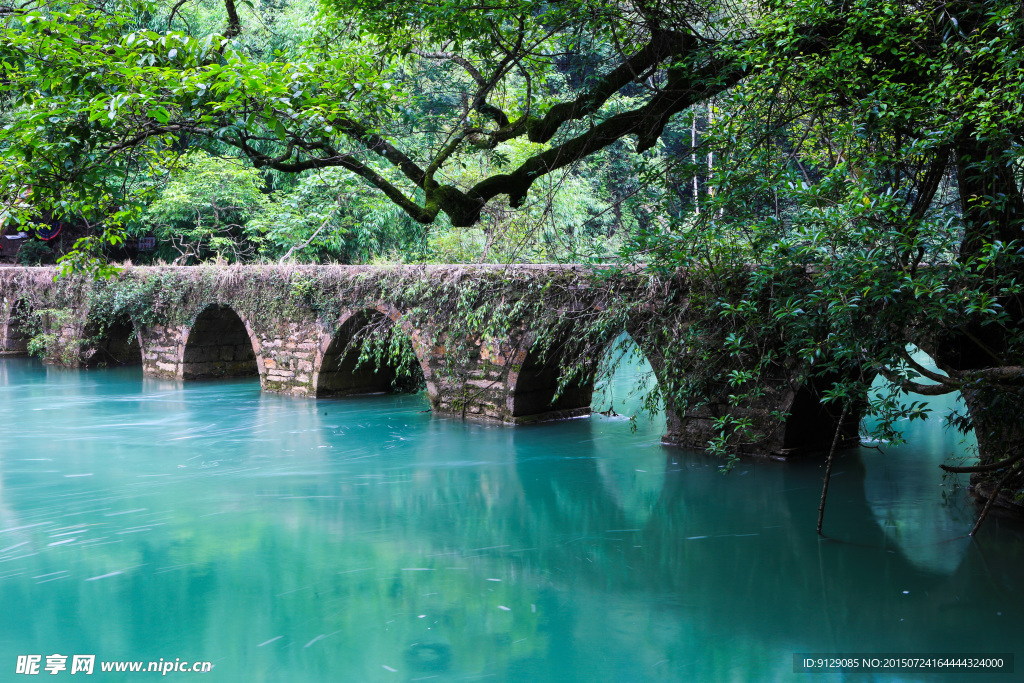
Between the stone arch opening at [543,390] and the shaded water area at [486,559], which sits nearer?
the shaded water area at [486,559]

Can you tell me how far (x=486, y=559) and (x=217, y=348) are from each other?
9717mm

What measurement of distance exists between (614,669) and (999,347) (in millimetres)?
3207

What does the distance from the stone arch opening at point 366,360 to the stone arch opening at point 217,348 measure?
2187 mm

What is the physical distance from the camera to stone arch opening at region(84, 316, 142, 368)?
51.0ft

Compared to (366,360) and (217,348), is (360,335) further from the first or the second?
(217,348)

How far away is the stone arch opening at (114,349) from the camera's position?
15.5 m

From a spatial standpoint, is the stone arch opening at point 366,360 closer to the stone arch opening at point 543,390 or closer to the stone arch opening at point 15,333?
the stone arch opening at point 543,390

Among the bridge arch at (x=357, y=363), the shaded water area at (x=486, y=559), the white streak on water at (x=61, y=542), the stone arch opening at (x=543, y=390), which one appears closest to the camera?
the shaded water area at (x=486, y=559)

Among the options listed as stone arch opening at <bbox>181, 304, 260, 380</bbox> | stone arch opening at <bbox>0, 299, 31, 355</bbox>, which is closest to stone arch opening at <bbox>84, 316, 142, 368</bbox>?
stone arch opening at <bbox>181, 304, 260, 380</bbox>

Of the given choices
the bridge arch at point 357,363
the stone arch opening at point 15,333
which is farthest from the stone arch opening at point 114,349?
the bridge arch at point 357,363

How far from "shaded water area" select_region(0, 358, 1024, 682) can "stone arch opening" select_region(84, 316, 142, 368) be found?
23.1ft

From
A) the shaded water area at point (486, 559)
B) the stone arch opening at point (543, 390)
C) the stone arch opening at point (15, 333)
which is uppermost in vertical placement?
the stone arch opening at point (15, 333)

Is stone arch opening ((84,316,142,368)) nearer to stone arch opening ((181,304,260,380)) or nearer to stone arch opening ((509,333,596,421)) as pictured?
stone arch opening ((181,304,260,380))

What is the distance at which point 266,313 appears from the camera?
38.9 ft
